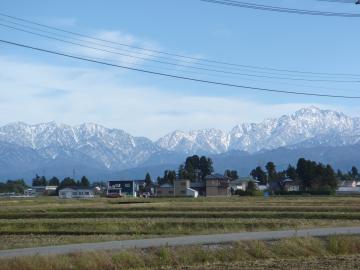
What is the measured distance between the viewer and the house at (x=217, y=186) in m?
159

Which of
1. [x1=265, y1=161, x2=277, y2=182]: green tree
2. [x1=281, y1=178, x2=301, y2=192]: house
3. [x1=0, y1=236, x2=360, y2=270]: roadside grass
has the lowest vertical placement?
[x1=0, y1=236, x2=360, y2=270]: roadside grass

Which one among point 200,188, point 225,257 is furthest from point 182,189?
point 225,257

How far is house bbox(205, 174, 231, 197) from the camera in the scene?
6245 inches

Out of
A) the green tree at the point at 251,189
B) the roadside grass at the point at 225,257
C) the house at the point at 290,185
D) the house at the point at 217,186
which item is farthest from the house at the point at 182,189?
the roadside grass at the point at 225,257

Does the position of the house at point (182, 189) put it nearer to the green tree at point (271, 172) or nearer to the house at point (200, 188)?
the house at point (200, 188)

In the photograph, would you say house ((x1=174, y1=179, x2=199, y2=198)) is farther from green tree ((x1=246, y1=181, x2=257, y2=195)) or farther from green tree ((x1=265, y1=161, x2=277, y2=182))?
green tree ((x1=265, y1=161, x2=277, y2=182))

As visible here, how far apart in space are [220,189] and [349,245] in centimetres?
13749

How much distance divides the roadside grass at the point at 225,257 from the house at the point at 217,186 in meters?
134

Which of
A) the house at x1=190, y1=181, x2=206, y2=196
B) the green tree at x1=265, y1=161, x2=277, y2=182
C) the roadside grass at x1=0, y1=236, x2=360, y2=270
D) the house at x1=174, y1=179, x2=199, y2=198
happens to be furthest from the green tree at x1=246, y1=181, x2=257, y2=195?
the roadside grass at x1=0, y1=236, x2=360, y2=270

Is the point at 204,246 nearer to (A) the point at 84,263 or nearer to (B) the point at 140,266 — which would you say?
(B) the point at 140,266

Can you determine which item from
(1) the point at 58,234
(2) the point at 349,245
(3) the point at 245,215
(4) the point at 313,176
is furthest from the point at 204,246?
(4) the point at 313,176

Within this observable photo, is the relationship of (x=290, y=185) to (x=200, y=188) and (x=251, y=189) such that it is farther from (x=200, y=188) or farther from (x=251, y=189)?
(x=251, y=189)

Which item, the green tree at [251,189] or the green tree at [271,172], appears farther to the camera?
the green tree at [271,172]

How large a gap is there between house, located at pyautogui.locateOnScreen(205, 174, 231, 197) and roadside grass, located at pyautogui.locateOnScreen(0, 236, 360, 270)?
5288 inches
